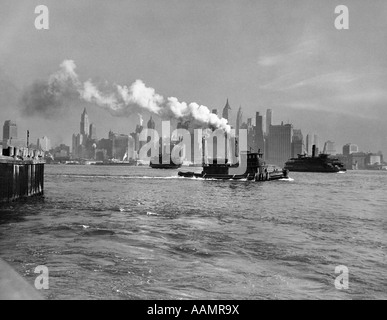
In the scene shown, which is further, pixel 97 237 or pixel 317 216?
pixel 317 216

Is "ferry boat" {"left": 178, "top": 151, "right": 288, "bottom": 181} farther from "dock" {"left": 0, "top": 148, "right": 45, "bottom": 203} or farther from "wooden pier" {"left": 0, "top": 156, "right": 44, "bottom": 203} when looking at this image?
"dock" {"left": 0, "top": 148, "right": 45, "bottom": 203}

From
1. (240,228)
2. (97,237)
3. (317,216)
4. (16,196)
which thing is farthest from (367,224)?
(16,196)

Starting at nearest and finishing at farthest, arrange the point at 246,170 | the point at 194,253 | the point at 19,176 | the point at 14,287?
1. the point at 14,287
2. the point at 194,253
3. the point at 19,176
4. the point at 246,170

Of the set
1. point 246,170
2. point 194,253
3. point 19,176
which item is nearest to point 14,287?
point 194,253

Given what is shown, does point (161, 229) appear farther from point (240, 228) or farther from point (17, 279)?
point (17, 279)

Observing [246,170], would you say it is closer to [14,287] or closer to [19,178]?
[19,178]

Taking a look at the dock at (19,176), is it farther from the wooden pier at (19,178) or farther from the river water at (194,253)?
the river water at (194,253)
